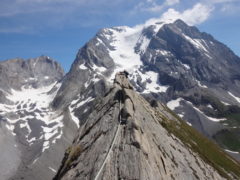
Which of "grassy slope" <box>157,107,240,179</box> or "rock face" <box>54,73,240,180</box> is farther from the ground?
"grassy slope" <box>157,107,240,179</box>

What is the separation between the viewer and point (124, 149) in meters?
34.4

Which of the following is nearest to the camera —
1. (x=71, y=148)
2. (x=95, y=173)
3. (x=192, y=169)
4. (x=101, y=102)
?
(x=95, y=173)

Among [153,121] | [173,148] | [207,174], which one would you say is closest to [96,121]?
[153,121]

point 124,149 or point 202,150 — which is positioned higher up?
point 202,150

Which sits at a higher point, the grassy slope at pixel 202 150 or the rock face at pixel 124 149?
the grassy slope at pixel 202 150

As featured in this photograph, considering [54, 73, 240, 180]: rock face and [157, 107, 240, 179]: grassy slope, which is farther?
[157, 107, 240, 179]: grassy slope

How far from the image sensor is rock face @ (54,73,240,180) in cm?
3291

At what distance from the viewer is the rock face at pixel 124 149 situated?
32.9 metres

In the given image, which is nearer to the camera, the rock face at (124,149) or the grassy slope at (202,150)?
the rock face at (124,149)

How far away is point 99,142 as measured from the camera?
120 ft

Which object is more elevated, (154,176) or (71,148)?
(71,148)

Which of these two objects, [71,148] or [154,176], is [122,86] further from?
[154,176]

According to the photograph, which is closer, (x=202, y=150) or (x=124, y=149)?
(x=124, y=149)

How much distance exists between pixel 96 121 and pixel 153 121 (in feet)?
23.8
